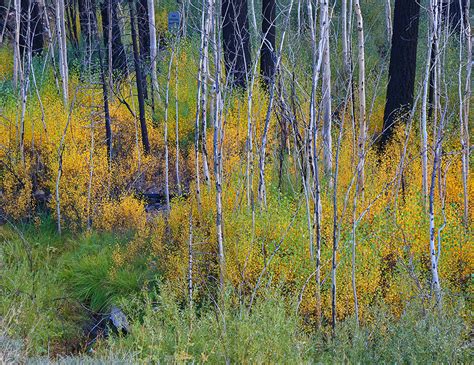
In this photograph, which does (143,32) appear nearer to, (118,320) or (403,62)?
(403,62)

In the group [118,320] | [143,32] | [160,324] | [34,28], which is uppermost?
[34,28]

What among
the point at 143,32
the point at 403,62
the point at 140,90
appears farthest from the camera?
the point at 143,32

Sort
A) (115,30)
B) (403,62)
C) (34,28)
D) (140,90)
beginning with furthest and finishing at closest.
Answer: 1. (115,30)
2. (34,28)
3. (403,62)
4. (140,90)

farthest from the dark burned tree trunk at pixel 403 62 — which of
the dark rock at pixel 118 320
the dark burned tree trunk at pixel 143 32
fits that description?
the dark rock at pixel 118 320

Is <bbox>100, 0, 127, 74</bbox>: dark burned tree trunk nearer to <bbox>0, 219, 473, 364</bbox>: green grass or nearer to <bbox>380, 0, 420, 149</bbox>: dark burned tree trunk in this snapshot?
<bbox>0, 219, 473, 364</bbox>: green grass

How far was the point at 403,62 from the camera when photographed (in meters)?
9.92

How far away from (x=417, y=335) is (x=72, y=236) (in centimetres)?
499

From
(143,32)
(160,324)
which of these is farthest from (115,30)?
(160,324)

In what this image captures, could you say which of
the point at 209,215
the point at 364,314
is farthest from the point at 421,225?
the point at 209,215

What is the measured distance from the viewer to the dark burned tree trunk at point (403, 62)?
984 centimetres

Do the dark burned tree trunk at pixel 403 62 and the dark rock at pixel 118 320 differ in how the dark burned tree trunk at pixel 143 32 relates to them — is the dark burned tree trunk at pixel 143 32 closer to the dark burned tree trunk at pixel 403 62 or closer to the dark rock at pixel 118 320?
the dark burned tree trunk at pixel 403 62

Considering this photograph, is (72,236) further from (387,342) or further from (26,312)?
(387,342)

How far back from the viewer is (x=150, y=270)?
22.4 ft

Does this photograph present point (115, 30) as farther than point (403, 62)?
Yes
